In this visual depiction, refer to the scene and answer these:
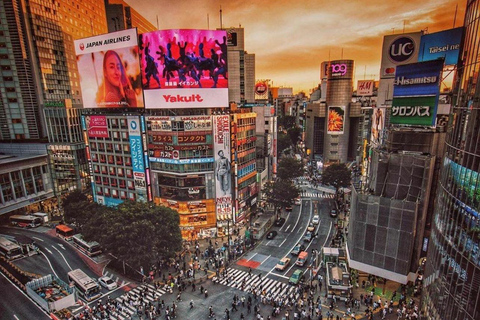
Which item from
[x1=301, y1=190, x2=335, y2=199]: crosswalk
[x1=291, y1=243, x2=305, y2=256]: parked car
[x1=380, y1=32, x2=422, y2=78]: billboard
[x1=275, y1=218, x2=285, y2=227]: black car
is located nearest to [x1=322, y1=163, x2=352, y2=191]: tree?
[x1=301, y1=190, x2=335, y2=199]: crosswalk

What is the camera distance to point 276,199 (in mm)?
55875

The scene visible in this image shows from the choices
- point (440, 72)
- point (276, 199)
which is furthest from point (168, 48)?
point (440, 72)

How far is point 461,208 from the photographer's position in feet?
55.0

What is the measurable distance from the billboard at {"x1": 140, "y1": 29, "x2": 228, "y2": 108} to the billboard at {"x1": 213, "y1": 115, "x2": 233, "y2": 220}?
418 cm

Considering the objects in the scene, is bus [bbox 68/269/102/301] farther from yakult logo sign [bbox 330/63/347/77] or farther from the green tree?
yakult logo sign [bbox 330/63/347/77]

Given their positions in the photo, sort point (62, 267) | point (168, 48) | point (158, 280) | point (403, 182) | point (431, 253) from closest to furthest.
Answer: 1. point (431, 253)
2. point (403, 182)
3. point (158, 280)
4. point (62, 267)
5. point (168, 48)

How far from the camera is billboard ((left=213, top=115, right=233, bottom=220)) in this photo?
47.1m

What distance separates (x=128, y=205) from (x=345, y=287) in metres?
31.2

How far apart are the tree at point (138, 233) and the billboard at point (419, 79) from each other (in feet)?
114

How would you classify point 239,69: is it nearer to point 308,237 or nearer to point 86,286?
point 308,237

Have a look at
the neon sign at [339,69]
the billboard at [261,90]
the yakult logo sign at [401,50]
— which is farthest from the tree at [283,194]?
the neon sign at [339,69]

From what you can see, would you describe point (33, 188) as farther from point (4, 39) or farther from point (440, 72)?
point (440, 72)

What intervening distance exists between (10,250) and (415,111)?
58837mm

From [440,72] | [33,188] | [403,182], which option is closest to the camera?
[440,72]
